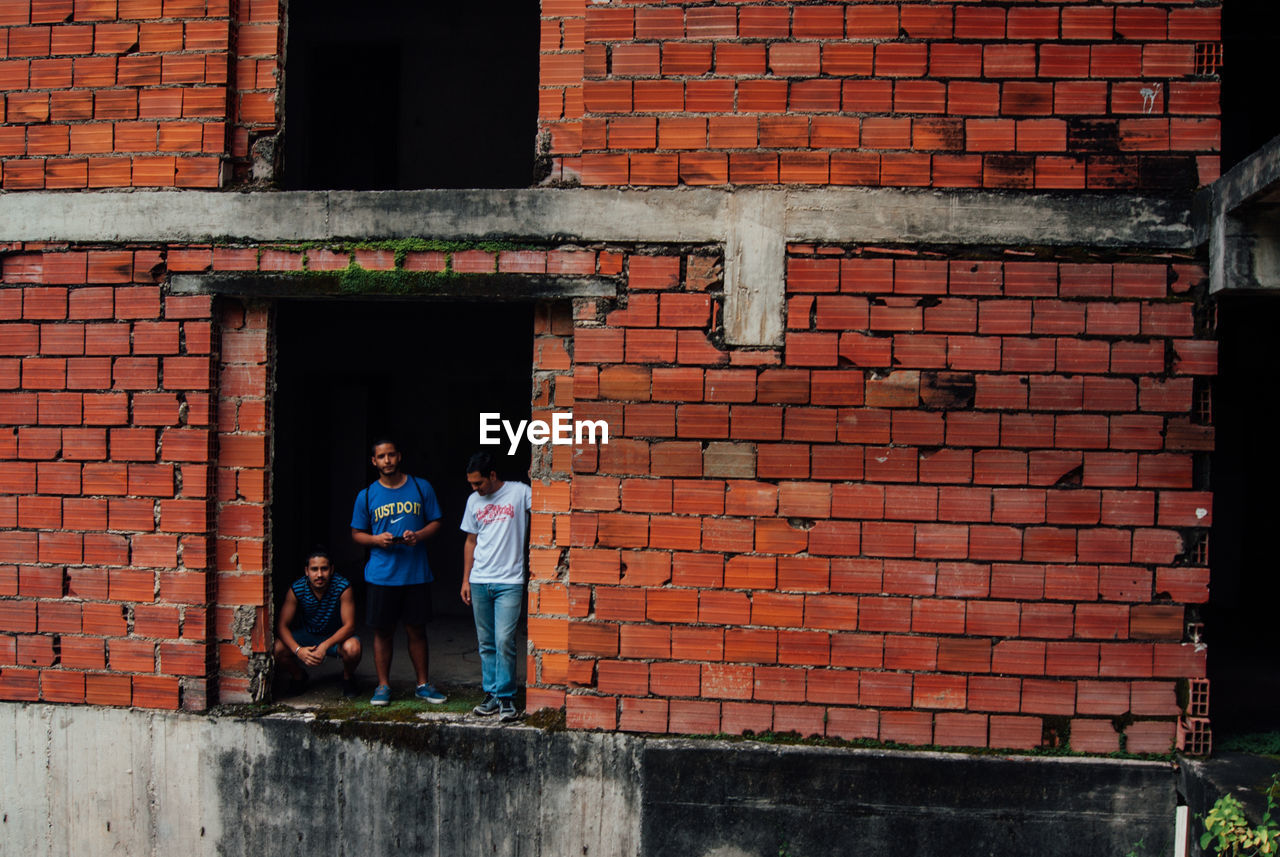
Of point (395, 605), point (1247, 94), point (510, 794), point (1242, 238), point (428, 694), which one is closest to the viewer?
point (1242, 238)

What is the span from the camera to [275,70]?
155 inches

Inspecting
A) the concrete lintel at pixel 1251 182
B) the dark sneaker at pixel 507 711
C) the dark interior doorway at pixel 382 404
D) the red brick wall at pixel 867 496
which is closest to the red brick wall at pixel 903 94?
the concrete lintel at pixel 1251 182

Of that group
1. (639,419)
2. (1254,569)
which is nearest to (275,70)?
(639,419)

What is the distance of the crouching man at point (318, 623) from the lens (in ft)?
13.7

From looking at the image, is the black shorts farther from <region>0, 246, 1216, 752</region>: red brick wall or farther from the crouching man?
<region>0, 246, 1216, 752</region>: red brick wall

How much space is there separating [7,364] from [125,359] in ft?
2.09

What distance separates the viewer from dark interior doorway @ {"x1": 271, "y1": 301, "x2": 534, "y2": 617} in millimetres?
6797

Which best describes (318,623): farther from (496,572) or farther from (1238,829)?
(1238,829)

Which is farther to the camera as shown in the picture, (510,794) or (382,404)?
(382,404)

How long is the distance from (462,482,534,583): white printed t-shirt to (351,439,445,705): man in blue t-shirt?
31cm

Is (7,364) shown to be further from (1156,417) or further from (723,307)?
(1156,417)

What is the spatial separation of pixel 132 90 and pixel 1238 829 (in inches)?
231

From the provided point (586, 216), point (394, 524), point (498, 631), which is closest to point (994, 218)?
point (586, 216)

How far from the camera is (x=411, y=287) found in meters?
3.75
